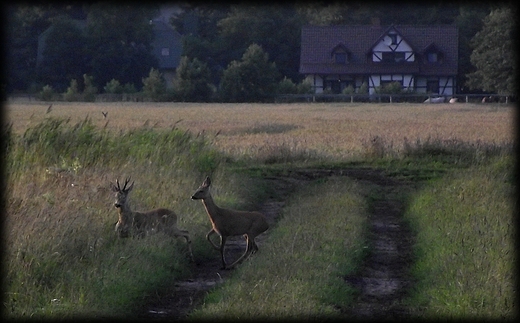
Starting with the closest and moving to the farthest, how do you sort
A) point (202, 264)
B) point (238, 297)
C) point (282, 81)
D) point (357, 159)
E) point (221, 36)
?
point (238, 297) → point (202, 264) → point (357, 159) → point (221, 36) → point (282, 81)

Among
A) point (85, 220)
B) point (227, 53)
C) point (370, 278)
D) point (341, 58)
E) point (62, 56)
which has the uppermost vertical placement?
point (227, 53)

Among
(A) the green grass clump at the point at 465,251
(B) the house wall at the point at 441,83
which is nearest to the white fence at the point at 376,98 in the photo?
(B) the house wall at the point at 441,83

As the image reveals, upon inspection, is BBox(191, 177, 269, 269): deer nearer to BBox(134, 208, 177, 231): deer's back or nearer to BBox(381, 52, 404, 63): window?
BBox(134, 208, 177, 231): deer's back

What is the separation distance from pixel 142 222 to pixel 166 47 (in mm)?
49305

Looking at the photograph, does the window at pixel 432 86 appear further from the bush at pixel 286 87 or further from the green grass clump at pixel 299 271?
the green grass clump at pixel 299 271

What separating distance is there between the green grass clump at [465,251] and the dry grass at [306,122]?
8242 millimetres

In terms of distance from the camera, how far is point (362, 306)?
30.0 feet

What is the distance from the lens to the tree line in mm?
48188

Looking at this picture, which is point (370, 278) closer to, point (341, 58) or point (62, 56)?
point (62, 56)

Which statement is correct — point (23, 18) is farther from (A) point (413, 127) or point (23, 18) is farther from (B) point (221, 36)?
(B) point (221, 36)

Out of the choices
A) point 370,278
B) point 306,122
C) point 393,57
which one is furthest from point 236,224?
point 393,57

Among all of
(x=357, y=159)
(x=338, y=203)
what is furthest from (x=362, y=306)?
(x=357, y=159)

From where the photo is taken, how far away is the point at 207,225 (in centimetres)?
1305

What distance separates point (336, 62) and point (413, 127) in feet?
80.7
